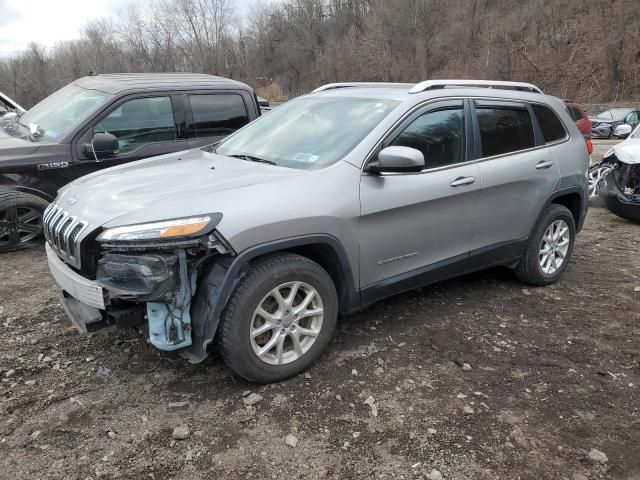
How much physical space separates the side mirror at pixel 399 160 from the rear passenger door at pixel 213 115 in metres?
3.51

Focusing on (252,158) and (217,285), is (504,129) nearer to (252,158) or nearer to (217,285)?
(252,158)

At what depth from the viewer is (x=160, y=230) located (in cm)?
268

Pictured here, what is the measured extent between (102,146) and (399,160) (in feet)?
11.7

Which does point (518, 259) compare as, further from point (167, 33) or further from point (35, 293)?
point (167, 33)

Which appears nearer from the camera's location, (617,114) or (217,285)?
(217,285)

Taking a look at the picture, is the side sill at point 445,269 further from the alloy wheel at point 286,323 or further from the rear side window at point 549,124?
the rear side window at point 549,124

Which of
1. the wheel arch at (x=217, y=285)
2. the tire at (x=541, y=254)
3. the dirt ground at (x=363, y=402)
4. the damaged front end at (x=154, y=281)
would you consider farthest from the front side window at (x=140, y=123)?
the tire at (x=541, y=254)

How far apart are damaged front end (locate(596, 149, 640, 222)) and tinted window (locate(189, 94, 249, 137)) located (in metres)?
5.21

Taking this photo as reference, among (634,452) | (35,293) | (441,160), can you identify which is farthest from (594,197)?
(35,293)

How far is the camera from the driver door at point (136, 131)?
5637mm

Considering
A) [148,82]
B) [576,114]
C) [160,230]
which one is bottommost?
[576,114]

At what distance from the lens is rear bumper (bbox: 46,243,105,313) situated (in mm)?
2797

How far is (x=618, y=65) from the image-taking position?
115ft

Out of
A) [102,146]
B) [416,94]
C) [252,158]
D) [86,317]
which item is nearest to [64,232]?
[86,317]
